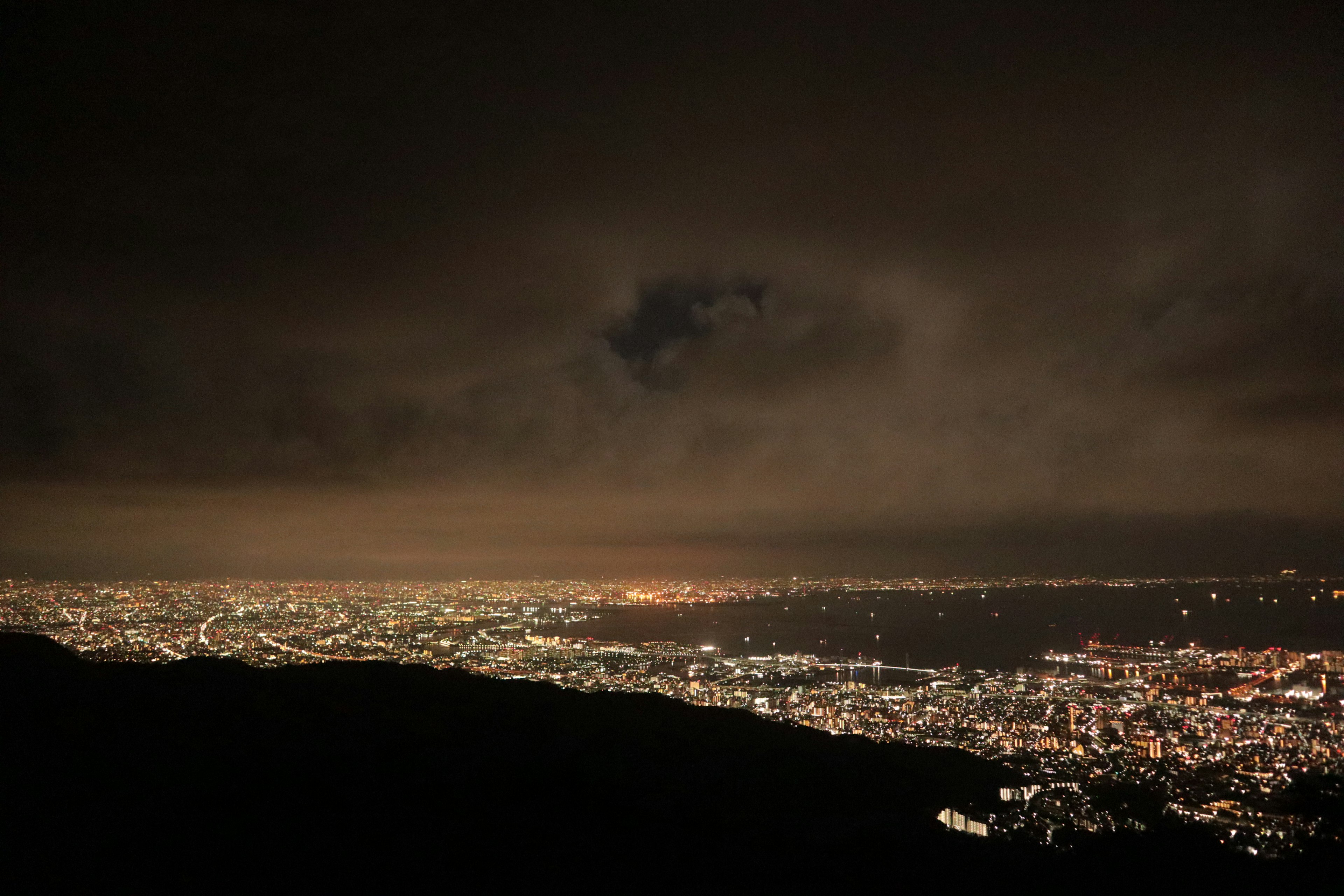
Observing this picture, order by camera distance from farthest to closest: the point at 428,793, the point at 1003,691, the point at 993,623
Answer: the point at 993,623
the point at 1003,691
the point at 428,793

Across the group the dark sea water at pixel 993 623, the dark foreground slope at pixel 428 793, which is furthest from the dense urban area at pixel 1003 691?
the dark sea water at pixel 993 623

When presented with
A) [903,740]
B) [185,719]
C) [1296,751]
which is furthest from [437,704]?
[1296,751]

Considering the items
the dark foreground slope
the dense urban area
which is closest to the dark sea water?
the dense urban area

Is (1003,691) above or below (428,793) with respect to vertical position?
below

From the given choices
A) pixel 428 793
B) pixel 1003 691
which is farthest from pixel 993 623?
pixel 428 793

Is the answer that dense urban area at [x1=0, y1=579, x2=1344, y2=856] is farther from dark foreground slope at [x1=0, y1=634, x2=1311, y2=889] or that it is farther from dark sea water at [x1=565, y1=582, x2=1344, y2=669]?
dark sea water at [x1=565, y1=582, x2=1344, y2=669]

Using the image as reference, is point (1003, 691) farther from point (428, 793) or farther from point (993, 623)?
point (993, 623)

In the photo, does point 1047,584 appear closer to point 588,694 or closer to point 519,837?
point 588,694
